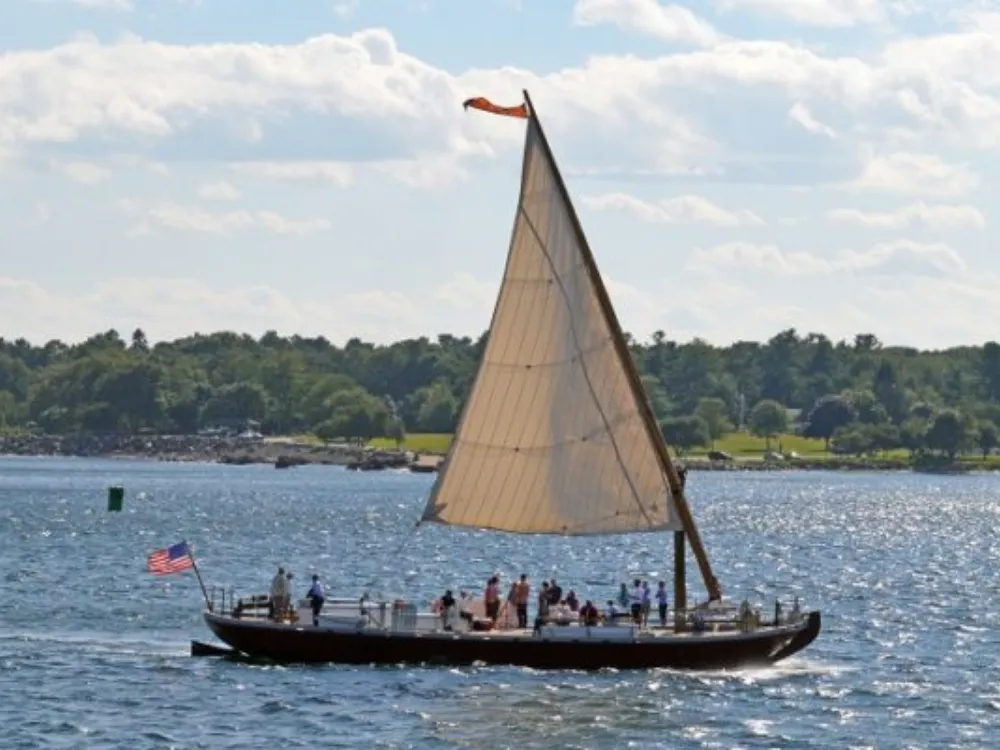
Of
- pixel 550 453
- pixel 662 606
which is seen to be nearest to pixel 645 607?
pixel 662 606

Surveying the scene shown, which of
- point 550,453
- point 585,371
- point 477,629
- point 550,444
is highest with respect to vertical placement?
point 585,371

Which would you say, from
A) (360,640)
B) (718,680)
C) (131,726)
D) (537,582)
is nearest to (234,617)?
(360,640)

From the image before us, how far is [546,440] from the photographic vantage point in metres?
78.2

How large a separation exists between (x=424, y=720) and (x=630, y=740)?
591 cm

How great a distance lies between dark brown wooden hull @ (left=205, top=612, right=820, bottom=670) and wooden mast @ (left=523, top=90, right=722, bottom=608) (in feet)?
5.95

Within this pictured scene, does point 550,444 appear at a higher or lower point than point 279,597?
higher

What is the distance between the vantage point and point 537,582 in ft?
421

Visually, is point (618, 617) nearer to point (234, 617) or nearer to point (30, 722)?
point (234, 617)

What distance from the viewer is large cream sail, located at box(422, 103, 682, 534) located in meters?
77.8

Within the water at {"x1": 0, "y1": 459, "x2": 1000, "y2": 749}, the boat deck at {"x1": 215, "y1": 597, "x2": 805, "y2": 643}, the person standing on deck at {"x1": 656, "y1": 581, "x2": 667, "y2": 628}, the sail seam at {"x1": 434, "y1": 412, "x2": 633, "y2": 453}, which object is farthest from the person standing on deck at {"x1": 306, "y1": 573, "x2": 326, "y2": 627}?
the person standing on deck at {"x1": 656, "y1": 581, "x2": 667, "y2": 628}

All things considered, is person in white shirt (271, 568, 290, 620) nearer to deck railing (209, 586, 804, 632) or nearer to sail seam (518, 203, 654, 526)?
deck railing (209, 586, 804, 632)

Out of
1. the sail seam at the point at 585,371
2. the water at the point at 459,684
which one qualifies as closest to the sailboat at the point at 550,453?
the sail seam at the point at 585,371

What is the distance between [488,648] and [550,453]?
22.3 ft

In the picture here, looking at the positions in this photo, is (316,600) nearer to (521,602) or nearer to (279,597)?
(279,597)
